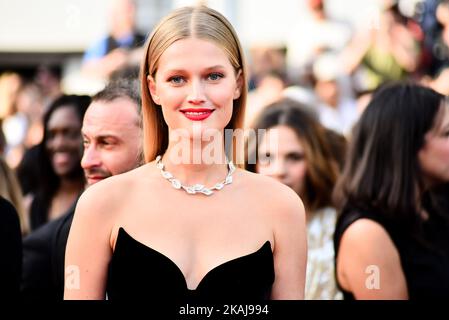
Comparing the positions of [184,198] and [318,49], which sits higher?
[318,49]

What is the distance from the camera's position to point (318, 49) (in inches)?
338

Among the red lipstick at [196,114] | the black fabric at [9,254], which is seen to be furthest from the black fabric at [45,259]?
the red lipstick at [196,114]

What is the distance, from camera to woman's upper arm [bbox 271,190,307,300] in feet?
9.07

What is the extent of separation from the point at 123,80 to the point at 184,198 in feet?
3.37

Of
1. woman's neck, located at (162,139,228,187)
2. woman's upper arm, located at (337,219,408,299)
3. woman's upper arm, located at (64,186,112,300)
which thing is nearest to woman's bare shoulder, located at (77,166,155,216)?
woman's upper arm, located at (64,186,112,300)

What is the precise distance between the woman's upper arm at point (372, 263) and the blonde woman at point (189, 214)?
114 centimetres

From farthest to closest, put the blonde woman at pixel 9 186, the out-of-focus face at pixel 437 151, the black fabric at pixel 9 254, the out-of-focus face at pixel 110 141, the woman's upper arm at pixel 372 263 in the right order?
the blonde woman at pixel 9 186 < the out-of-focus face at pixel 437 151 < the woman's upper arm at pixel 372 263 < the out-of-focus face at pixel 110 141 < the black fabric at pixel 9 254

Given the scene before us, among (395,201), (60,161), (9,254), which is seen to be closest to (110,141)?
(9,254)

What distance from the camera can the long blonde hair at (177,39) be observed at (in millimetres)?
2725

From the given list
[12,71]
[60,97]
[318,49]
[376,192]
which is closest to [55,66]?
[12,71]

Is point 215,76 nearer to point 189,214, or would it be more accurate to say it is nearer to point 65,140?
point 189,214

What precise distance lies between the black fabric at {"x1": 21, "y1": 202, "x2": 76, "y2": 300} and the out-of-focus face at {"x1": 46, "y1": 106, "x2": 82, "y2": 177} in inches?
35.4

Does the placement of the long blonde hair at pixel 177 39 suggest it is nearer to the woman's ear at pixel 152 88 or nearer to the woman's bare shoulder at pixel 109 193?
the woman's ear at pixel 152 88

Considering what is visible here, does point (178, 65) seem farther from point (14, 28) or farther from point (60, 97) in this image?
point (14, 28)
